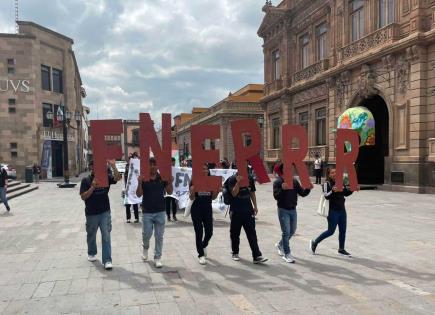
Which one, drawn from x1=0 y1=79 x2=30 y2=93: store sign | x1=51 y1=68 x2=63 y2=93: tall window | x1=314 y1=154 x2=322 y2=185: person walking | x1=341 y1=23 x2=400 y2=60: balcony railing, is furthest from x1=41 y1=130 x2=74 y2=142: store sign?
x1=341 y1=23 x2=400 y2=60: balcony railing

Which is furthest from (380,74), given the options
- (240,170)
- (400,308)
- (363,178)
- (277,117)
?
(400,308)

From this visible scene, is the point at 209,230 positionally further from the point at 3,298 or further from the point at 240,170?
the point at 3,298

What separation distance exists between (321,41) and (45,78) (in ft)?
79.6

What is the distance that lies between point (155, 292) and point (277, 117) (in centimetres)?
2958

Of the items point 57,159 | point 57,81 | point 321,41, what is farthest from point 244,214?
point 57,81

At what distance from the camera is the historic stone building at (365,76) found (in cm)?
1792

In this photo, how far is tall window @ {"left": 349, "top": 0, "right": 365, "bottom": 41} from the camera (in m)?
22.2

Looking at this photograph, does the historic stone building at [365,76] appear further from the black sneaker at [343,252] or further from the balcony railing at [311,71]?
the black sneaker at [343,252]

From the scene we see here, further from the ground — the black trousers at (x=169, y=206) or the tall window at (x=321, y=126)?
the tall window at (x=321, y=126)

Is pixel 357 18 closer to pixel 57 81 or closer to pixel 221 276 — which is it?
pixel 221 276

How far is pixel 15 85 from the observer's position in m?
33.2

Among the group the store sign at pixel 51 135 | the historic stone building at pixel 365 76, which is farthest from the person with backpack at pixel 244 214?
the store sign at pixel 51 135

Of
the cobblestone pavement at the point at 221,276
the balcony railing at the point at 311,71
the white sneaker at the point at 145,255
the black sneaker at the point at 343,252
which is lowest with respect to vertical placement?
the cobblestone pavement at the point at 221,276

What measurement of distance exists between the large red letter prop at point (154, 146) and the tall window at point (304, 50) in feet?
79.9
